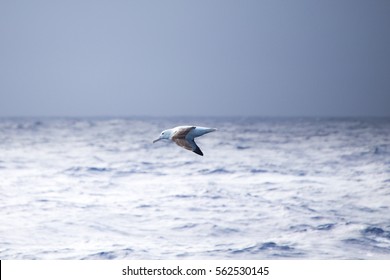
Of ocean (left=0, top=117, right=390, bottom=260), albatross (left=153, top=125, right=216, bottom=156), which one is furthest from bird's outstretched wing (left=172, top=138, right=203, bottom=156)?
ocean (left=0, top=117, right=390, bottom=260)

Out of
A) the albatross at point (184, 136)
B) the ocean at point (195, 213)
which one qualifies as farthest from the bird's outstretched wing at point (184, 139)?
the ocean at point (195, 213)

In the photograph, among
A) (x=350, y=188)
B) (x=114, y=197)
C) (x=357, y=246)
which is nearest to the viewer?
Result: (x=357, y=246)

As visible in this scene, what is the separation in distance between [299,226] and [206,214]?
12.6 ft

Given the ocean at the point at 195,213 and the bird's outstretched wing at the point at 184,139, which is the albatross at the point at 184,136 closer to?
the bird's outstretched wing at the point at 184,139

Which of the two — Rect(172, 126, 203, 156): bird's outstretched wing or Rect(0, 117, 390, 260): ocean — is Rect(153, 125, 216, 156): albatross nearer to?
Rect(172, 126, 203, 156): bird's outstretched wing

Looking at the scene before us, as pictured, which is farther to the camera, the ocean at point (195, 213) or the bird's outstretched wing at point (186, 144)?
the ocean at point (195, 213)

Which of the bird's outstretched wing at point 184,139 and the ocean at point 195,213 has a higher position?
Result: the bird's outstretched wing at point 184,139

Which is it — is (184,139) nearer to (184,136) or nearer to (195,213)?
(184,136)

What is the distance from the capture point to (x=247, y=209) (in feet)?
77.3

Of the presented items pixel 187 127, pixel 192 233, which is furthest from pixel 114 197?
pixel 187 127

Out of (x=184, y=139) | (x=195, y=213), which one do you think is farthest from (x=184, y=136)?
(x=195, y=213)

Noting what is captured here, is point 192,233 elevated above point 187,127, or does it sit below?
below

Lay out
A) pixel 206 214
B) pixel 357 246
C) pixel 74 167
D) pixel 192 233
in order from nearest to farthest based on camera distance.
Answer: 1. pixel 357 246
2. pixel 192 233
3. pixel 206 214
4. pixel 74 167

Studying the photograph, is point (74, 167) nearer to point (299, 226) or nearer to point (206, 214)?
point (206, 214)
